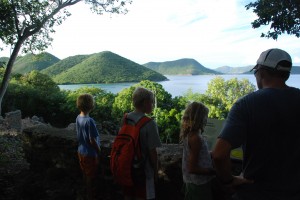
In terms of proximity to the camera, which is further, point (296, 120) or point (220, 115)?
point (220, 115)

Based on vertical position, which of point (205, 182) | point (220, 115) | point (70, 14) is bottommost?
point (220, 115)

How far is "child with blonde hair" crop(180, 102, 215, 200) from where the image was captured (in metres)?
2.63

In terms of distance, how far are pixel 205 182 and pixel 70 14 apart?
10.7 metres

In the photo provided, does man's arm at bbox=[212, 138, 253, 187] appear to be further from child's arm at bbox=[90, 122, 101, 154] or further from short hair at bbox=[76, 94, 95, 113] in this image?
short hair at bbox=[76, 94, 95, 113]

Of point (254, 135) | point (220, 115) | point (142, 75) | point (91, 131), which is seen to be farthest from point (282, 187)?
point (142, 75)

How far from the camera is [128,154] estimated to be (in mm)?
2850

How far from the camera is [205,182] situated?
274cm

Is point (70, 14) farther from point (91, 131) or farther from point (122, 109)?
point (122, 109)

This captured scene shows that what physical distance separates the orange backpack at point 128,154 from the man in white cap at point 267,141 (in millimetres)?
1177

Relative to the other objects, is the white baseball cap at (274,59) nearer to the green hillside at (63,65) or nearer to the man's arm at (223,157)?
the man's arm at (223,157)

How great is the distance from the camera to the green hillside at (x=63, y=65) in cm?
8975

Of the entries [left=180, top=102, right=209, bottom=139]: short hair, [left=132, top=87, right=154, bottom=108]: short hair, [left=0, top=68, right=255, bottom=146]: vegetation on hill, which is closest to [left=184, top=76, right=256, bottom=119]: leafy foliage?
[left=0, top=68, right=255, bottom=146]: vegetation on hill

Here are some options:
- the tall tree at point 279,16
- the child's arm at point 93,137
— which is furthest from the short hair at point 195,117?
the tall tree at point 279,16

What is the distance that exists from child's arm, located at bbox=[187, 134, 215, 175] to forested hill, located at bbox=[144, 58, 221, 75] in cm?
15911
